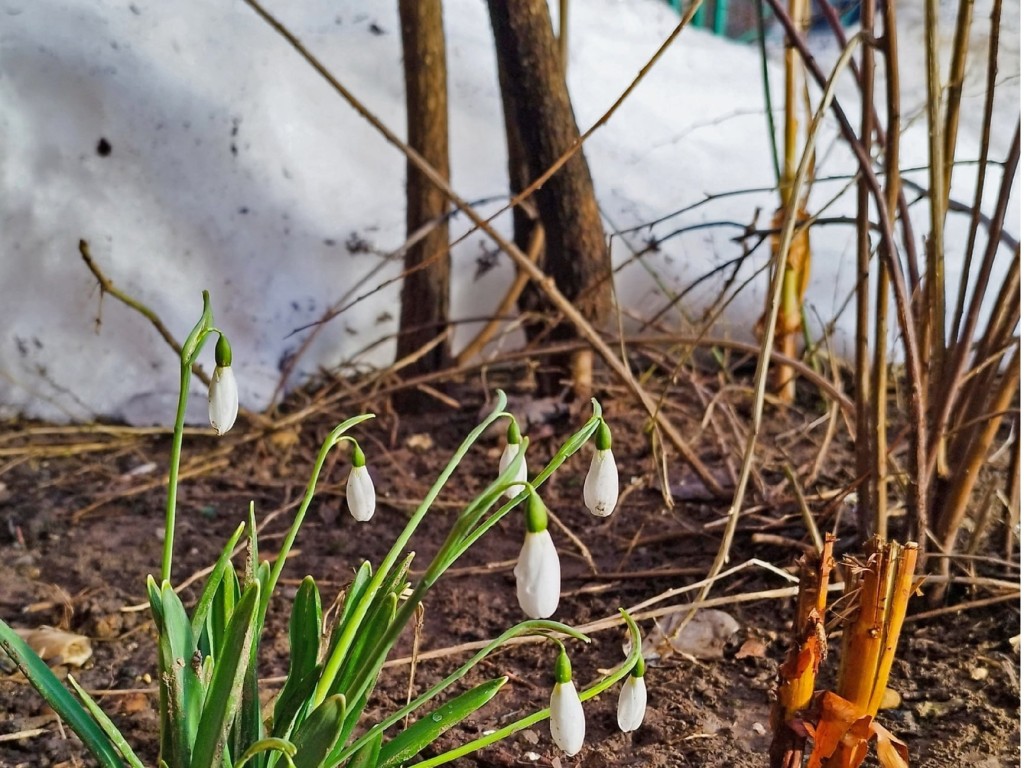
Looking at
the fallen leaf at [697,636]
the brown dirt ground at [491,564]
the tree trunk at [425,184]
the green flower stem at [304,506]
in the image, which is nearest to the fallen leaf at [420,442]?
the brown dirt ground at [491,564]

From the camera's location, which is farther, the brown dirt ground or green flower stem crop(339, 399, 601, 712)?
the brown dirt ground

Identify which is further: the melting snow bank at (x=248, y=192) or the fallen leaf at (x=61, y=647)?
the melting snow bank at (x=248, y=192)

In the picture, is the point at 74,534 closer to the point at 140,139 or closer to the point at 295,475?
the point at 295,475

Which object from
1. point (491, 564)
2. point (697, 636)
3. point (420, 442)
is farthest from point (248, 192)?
point (697, 636)

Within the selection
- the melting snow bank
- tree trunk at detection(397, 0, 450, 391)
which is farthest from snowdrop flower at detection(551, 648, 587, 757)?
the melting snow bank

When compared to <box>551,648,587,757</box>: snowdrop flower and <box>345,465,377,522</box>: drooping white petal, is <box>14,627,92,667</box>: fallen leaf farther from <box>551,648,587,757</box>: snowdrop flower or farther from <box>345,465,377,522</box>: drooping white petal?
<box>551,648,587,757</box>: snowdrop flower

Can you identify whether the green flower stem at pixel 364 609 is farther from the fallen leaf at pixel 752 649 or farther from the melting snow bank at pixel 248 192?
the melting snow bank at pixel 248 192
